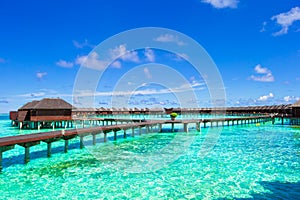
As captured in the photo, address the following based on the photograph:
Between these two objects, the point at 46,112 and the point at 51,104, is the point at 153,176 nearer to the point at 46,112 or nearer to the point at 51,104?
the point at 46,112

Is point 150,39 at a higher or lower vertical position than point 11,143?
higher

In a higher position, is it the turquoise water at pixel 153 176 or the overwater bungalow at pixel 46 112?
the overwater bungalow at pixel 46 112

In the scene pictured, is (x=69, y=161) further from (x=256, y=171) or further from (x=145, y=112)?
(x=145, y=112)

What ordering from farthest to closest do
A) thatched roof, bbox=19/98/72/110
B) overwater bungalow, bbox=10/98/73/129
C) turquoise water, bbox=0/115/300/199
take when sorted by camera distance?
1. thatched roof, bbox=19/98/72/110
2. overwater bungalow, bbox=10/98/73/129
3. turquoise water, bbox=0/115/300/199

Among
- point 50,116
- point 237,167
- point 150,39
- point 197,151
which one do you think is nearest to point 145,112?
point 50,116

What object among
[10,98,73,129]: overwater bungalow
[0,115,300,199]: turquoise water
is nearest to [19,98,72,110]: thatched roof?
[10,98,73,129]: overwater bungalow

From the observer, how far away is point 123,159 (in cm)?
1328

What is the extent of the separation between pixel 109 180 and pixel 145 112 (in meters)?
58.9

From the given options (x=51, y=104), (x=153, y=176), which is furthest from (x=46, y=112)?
(x=153, y=176)

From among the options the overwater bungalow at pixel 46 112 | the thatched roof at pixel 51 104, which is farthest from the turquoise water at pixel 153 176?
the thatched roof at pixel 51 104

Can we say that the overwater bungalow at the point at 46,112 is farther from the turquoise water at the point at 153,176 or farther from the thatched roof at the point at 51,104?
the turquoise water at the point at 153,176

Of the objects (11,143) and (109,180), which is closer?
(109,180)

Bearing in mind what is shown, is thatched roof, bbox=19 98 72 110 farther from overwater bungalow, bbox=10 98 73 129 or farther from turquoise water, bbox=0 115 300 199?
turquoise water, bbox=0 115 300 199

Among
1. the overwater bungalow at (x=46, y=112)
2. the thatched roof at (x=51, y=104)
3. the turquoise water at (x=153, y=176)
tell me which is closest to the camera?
the turquoise water at (x=153, y=176)
